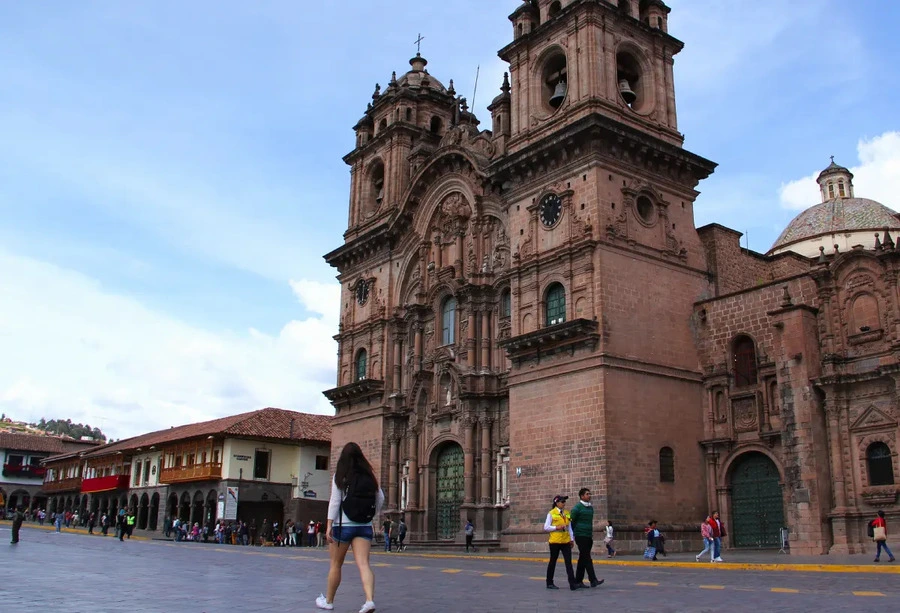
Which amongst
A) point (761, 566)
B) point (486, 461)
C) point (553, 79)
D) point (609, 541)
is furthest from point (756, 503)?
point (553, 79)

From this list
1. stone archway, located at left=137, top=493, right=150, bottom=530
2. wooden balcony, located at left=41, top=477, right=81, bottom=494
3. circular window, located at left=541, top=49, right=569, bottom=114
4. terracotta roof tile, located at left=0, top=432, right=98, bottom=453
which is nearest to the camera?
circular window, located at left=541, top=49, right=569, bottom=114

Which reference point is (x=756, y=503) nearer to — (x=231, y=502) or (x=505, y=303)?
(x=505, y=303)

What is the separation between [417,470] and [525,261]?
409 inches

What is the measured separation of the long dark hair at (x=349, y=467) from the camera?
30.5 ft

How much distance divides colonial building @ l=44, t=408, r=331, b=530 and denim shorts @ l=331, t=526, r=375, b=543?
40.5 metres

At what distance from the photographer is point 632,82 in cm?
3306

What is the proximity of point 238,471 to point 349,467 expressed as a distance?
136 ft

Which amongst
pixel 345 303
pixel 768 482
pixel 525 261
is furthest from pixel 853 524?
pixel 345 303

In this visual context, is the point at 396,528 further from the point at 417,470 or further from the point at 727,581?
the point at 727,581

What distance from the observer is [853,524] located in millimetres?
23828

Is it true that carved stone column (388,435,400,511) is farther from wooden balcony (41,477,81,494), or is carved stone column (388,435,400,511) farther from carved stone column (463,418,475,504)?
wooden balcony (41,477,81,494)

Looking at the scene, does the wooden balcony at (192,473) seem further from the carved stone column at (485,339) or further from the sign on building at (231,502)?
the carved stone column at (485,339)

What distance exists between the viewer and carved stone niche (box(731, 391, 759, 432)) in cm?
2745

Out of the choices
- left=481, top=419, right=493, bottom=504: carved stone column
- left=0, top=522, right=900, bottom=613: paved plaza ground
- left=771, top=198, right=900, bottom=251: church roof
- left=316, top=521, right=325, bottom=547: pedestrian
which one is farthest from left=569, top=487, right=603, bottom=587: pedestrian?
left=771, top=198, right=900, bottom=251: church roof
